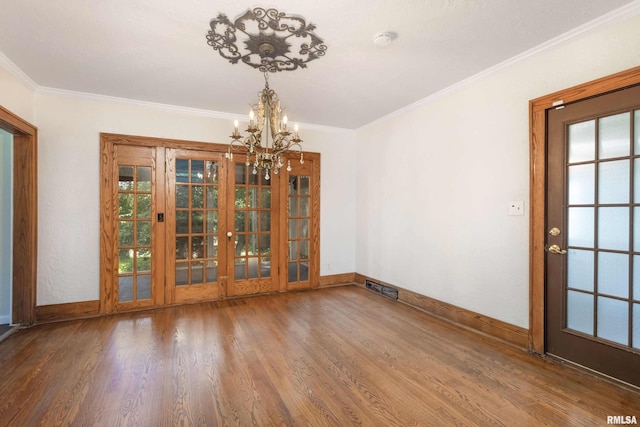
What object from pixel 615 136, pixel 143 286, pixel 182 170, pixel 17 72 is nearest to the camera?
pixel 615 136

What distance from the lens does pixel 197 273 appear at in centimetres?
422

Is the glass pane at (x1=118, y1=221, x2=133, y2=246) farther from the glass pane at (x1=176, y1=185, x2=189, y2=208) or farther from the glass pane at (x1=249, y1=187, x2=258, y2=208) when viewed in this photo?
the glass pane at (x1=249, y1=187, x2=258, y2=208)

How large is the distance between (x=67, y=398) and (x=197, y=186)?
8.94 feet

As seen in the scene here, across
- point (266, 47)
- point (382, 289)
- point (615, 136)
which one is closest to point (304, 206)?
point (382, 289)

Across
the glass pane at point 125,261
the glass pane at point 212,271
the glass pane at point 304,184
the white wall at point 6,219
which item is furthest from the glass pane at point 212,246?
the white wall at point 6,219

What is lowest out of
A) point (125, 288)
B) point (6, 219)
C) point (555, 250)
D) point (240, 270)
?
point (125, 288)

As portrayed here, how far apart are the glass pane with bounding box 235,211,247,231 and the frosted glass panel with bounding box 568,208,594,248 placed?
3.82 metres

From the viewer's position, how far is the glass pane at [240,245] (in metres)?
4.46

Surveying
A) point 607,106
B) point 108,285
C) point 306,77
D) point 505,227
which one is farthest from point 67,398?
point 607,106

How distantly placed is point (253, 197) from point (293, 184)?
694 mm

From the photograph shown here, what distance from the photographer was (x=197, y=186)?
4.20m

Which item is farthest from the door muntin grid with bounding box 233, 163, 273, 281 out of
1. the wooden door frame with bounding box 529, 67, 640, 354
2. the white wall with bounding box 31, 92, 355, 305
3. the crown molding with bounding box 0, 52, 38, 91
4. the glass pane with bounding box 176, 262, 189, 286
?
the wooden door frame with bounding box 529, 67, 640, 354

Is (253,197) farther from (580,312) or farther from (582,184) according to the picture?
(580,312)

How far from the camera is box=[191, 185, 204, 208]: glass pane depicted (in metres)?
4.18
